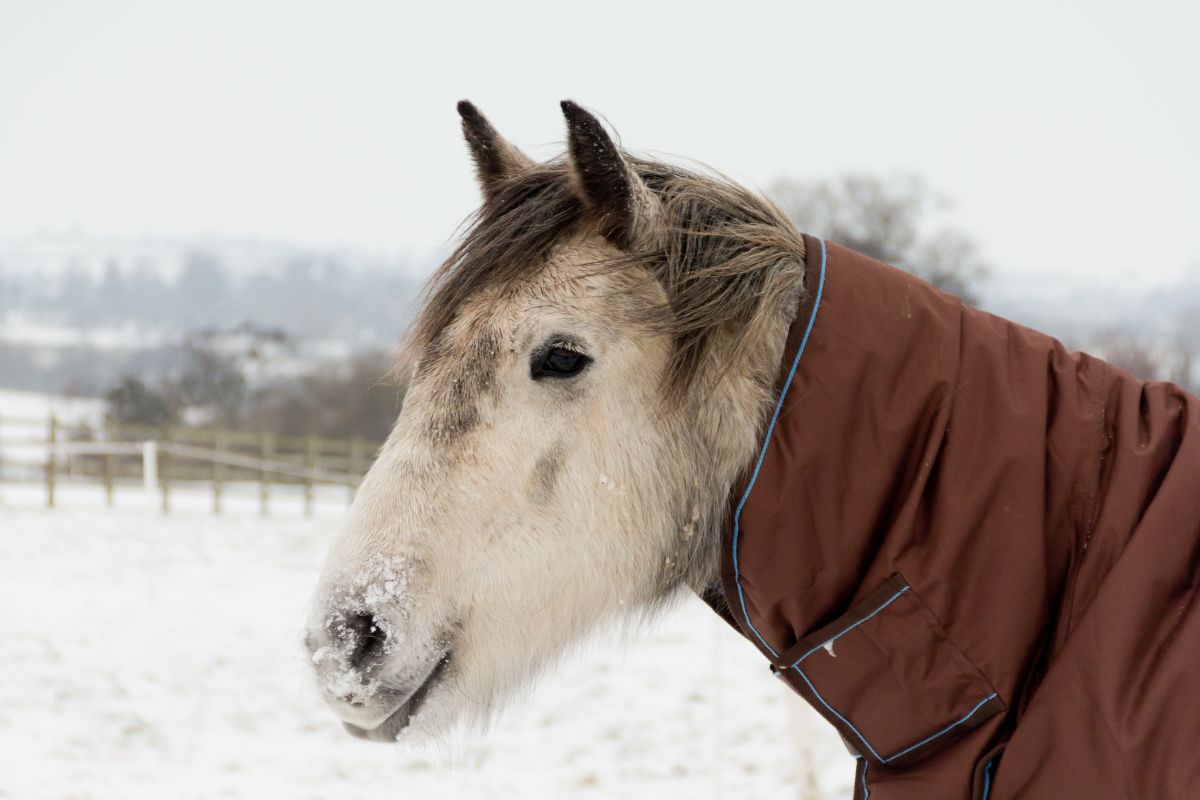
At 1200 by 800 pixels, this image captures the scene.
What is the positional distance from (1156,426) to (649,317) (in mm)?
1005

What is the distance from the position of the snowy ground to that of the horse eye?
755 millimetres

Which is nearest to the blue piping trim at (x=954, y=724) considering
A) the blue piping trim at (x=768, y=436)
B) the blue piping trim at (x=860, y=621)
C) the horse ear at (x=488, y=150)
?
the blue piping trim at (x=860, y=621)

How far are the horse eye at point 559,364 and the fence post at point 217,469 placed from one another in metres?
14.5

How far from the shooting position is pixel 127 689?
6.21m

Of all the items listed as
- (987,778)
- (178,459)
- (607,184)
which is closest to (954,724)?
(987,778)

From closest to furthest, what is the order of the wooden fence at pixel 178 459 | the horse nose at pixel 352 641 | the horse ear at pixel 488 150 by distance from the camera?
the horse nose at pixel 352 641 < the horse ear at pixel 488 150 < the wooden fence at pixel 178 459

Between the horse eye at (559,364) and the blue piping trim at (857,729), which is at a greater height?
the horse eye at (559,364)

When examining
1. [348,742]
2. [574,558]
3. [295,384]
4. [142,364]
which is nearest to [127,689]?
[348,742]

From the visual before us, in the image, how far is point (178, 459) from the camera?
1909 cm

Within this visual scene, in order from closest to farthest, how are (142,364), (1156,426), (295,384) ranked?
(1156,426) < (295,384) < (142,364)

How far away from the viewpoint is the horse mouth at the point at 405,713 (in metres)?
1.87

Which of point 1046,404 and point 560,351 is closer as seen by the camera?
point 1046,404

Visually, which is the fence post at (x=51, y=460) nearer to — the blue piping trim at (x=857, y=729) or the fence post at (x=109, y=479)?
the fence post at (x=109, y=479)

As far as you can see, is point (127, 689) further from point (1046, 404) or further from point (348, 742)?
point (1046, 404)
